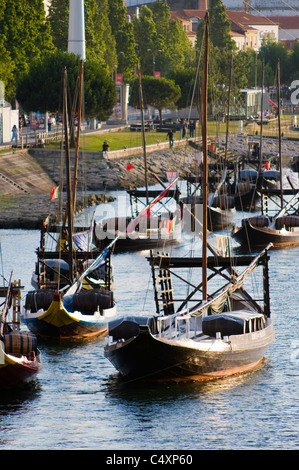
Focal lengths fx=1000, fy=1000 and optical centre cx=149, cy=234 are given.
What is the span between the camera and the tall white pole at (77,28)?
112 metres

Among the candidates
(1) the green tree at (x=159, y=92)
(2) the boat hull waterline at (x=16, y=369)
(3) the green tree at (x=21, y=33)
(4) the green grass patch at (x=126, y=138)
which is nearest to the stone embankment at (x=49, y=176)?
(4) the green grass patch at (x=126, y=138)

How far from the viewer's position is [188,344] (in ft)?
124

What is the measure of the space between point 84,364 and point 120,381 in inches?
122

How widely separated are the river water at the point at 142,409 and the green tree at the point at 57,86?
2443 inches

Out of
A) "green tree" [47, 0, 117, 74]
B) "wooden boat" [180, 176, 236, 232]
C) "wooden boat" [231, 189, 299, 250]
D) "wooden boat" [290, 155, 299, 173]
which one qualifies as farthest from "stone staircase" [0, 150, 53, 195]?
"wooden boat" [290, 155, 299, 173]

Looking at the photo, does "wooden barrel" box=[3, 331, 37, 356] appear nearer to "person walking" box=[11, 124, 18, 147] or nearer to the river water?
the river water

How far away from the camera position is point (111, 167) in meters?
105

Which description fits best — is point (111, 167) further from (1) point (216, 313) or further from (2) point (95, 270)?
(1) point (216, 313)

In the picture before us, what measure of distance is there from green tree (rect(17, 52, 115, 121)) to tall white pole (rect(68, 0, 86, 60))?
2816mm

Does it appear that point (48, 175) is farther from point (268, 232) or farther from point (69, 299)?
point (69, 299)

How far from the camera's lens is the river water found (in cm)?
3375
